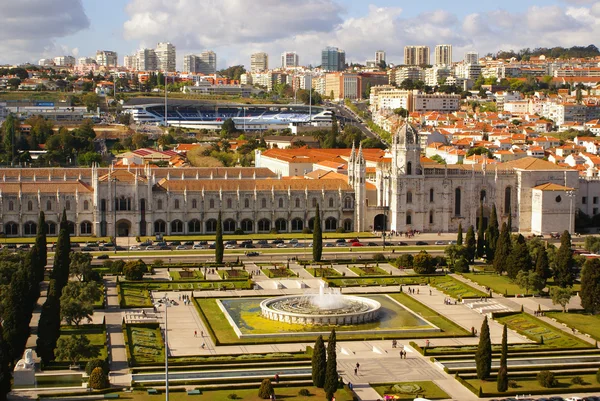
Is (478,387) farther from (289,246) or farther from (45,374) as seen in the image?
(289,246)

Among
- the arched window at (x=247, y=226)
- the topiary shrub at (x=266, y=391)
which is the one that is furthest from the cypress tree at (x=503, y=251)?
the topiary shrub at (x=266, y=391)

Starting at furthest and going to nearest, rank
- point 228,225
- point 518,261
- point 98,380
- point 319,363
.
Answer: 1. point 228,225
2. point 518,261
3. point 319,363
4. point 98,380

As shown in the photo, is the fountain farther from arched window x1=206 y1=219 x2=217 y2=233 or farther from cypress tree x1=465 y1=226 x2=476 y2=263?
arched window x1=206 y1=219 x2=217 y2=233

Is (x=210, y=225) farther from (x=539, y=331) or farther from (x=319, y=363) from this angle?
(x=319, y=363)

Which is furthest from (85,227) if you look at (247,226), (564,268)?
(564,268)

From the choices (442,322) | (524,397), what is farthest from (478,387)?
(442,322)

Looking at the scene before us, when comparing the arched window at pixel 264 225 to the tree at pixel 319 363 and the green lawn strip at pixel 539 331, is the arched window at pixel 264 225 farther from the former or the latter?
the tree at pixel 319 363
